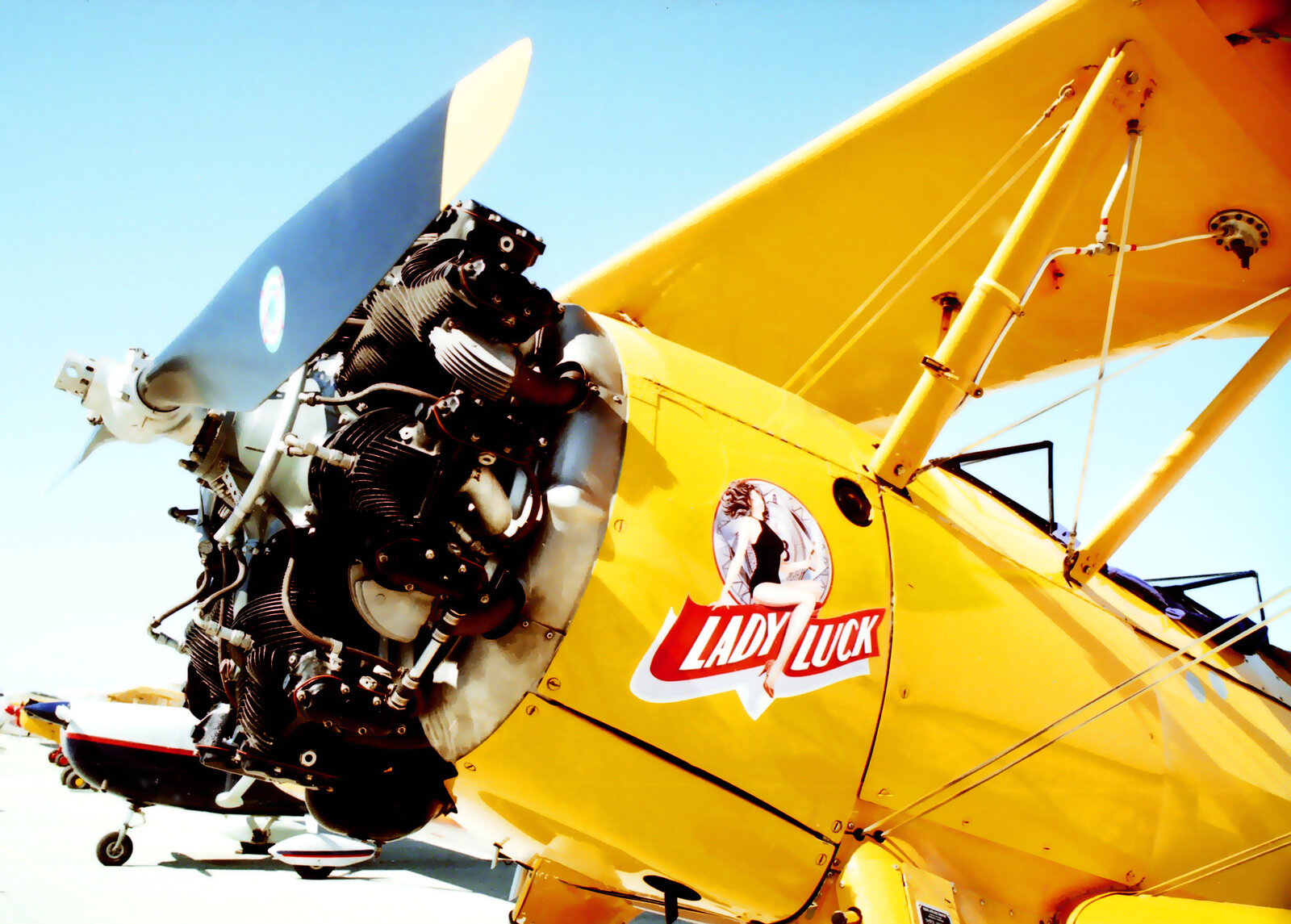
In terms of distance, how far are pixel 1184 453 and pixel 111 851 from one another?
12540mm

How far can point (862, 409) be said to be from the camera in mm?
5828

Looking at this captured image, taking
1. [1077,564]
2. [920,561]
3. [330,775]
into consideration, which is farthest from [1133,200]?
[330,775]

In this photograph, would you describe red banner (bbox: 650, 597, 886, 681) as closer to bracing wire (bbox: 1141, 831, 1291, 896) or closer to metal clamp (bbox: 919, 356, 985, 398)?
metal clamp (bbox: 919, 356, 985, 398)

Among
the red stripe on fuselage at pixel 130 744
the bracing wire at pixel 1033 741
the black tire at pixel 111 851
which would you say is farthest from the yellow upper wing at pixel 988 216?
the red stripe on fuselage at pixel 130 744

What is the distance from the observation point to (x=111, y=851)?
1152 centimetres

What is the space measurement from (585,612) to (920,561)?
135 centimetres

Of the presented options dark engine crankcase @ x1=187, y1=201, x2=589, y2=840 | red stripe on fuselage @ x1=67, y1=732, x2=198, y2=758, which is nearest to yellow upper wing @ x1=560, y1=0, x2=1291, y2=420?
dark engine crankcase @ x1=187, y1=201, x2=589, y2=840

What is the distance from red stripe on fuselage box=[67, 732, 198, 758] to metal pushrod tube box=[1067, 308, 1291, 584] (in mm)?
12061

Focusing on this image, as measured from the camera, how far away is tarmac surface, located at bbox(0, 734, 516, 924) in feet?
27.4

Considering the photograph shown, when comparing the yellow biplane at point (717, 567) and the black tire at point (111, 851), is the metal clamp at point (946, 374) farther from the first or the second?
the black tire at point (111, 851)

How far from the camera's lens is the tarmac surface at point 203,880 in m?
8.35

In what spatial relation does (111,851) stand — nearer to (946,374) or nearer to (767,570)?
(767,570)

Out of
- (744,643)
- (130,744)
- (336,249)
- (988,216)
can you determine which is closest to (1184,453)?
(988,216)

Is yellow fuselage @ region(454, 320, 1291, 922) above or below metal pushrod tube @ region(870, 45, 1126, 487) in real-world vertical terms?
below
